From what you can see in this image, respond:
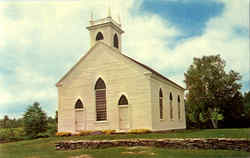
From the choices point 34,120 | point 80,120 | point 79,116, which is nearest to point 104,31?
point 79,116

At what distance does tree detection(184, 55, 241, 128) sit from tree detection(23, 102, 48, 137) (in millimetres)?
26583

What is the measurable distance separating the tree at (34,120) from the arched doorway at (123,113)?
40.0ft

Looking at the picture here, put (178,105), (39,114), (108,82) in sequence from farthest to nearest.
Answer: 1. (178,105)
2. (39,114)
3. (108,82)

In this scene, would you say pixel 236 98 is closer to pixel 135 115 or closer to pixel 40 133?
pixel 135 115

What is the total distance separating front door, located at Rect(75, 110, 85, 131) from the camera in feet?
90.3

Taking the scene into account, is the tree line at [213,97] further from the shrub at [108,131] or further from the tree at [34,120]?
the shrub at [108,131]

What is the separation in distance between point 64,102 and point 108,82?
557cm

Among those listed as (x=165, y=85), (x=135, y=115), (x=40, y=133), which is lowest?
(x=40, y=133)

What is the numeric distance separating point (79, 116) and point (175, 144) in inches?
558

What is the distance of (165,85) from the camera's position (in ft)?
99.6

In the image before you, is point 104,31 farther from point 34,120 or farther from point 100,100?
point 34,120

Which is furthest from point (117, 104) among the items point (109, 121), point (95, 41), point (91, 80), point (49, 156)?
point (49, 156)

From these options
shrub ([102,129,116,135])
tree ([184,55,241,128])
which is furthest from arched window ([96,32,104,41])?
tree ([184,55,241,128])

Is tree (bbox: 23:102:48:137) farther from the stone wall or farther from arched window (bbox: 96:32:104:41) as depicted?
the stone wall
